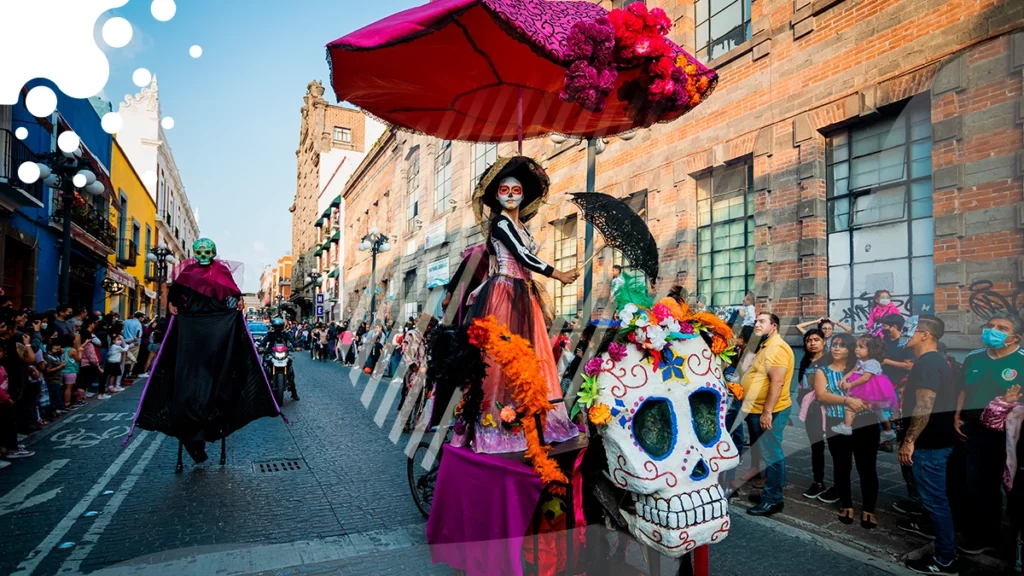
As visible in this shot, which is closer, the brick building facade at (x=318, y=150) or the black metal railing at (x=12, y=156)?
the black metal railing at (x=12, y=156)

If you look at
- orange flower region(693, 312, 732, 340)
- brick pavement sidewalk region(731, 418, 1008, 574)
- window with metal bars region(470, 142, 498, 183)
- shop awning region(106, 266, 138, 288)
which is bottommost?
brick pavement sidewalk region(731, 418, 1008, 574)

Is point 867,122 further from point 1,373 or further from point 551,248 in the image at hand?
point 1,373

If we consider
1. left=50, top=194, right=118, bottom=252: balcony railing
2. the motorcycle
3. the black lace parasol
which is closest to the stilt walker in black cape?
the black lace parasol

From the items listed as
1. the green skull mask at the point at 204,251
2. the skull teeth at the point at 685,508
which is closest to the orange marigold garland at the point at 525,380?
the skull teeth at the point at 685,508

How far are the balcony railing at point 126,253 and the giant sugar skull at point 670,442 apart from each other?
28961mm

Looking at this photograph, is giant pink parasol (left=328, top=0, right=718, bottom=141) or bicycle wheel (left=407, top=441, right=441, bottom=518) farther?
A: bicycle wheel (left=407, top=441, right=441, bottom=518)

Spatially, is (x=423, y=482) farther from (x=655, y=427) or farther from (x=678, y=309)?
(x=678, y=309)

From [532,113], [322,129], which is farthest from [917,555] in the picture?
[322,129]

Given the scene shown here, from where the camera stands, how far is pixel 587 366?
2.61 meters

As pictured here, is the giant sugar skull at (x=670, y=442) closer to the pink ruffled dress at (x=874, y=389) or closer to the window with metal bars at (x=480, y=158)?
the pink ruffled dress at (x=874, y=389)

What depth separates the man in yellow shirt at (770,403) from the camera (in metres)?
5.14

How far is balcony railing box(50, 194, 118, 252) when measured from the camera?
16969 mm

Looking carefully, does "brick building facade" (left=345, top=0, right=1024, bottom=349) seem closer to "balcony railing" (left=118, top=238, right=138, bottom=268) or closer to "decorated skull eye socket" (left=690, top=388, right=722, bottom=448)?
"decorated skull eye socket" (left=690, top=388, right=722, bottom=448)

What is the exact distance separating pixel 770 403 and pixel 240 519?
4587 mm
